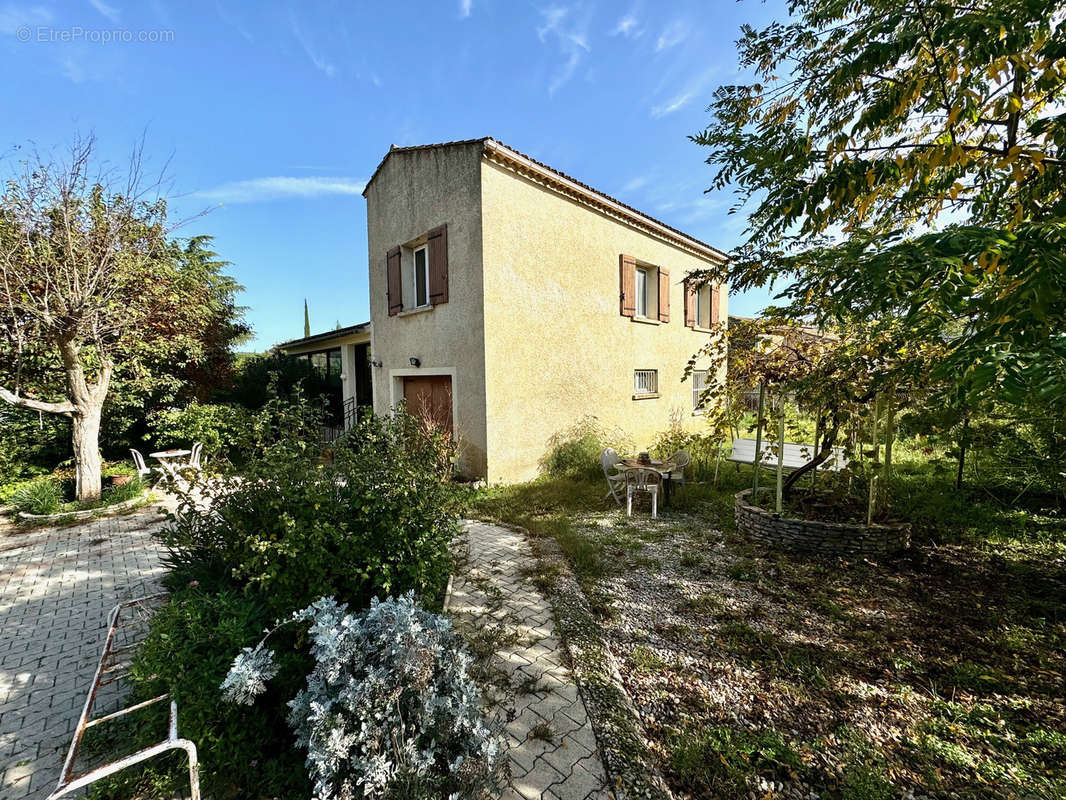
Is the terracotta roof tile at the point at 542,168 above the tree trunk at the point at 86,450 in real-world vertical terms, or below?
above

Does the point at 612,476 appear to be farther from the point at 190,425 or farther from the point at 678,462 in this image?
the point at 190,425

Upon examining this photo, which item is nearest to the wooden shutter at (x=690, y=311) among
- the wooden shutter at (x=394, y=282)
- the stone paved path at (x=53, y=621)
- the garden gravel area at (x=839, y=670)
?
the wooden shutter at (x=394, y=282)

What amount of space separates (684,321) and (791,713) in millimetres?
11977

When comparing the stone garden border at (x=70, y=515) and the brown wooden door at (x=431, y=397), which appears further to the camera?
the brown wooden door at (x=431, y=397)

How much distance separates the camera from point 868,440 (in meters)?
6.02

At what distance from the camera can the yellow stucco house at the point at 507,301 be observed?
822cm

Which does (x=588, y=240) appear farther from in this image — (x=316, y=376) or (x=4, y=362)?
(x=4, y=362)

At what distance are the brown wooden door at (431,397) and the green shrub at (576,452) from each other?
7.87 feet

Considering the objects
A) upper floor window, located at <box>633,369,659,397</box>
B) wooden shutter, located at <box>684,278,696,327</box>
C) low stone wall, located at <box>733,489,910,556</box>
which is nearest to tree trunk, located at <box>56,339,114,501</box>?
upper floor window, located at <box>633,369,659,397</box>

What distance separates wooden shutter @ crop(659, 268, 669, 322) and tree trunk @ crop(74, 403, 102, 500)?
1343 cm

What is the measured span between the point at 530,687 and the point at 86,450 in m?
9.82

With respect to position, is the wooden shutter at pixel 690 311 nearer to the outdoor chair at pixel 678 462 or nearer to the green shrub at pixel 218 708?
the outdoor chair at pixel 678 462

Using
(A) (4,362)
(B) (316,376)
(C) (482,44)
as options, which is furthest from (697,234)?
(A) (4,362)

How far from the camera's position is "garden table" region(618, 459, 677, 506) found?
704 cm
